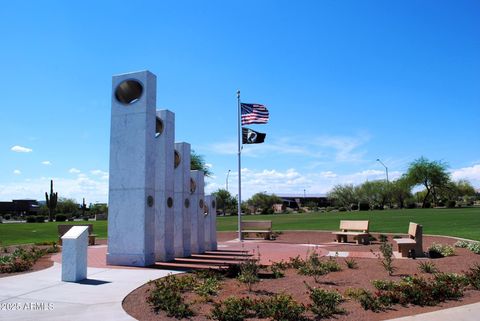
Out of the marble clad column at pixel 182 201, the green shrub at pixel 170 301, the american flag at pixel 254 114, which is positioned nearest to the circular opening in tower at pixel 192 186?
the marble clad column at pixel 182 201

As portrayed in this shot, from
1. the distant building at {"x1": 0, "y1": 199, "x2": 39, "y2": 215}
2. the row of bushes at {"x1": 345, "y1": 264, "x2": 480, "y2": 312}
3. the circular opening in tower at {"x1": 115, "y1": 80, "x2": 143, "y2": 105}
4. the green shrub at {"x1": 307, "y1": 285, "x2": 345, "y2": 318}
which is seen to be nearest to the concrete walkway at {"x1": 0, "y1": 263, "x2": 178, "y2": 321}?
the green shrub at {"x1": 307, "y1": 285, "x2": 345, "y2": 318}

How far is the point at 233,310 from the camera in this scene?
636cm

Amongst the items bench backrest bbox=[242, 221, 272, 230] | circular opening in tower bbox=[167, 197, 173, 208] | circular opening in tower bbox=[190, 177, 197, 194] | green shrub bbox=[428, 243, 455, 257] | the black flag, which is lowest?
green shrub bbox=[428, 243, 455, 257]

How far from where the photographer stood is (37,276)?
971cm

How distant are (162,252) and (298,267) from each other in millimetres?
4451

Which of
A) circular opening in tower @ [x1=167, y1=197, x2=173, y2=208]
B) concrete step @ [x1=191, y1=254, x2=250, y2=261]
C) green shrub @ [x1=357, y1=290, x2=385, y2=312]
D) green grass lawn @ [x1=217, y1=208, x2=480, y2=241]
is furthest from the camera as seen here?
green grass lawn @ [x1=217, y1=208, x2=480, y2=241]

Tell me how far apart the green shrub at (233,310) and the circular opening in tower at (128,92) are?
25.3 ft

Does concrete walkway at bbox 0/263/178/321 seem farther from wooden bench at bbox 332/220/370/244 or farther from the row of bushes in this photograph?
wooden bench at bbox 332/220/370/244

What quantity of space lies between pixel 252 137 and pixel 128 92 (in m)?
11.0

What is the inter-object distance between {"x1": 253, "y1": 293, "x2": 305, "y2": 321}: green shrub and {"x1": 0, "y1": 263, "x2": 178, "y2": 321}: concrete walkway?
1.89 metres

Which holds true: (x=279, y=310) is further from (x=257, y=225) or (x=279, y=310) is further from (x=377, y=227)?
(x=377, y=227)

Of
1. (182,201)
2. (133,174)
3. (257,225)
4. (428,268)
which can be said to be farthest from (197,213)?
(428,268)

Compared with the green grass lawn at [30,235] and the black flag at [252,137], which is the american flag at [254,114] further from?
the green grass lawn at [30,235]

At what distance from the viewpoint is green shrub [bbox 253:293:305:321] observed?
626 centimetres
